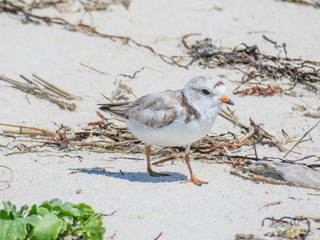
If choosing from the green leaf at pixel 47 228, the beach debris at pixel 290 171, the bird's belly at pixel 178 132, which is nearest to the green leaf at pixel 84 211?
the green leaf at pixel 47 228

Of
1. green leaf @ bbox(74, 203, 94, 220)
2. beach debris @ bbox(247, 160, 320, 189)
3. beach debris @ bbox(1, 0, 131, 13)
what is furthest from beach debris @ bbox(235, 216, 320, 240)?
beach debris @ bbox(1, 0, 131, 13)

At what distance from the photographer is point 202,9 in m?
9.45

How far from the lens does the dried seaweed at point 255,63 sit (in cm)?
786

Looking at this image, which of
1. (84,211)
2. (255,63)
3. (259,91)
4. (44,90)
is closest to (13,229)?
(84,211)

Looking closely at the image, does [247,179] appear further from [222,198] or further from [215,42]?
[215,42]

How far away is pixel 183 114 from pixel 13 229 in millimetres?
2002

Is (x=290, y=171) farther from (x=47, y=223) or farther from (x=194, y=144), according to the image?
(x=47, y=223)

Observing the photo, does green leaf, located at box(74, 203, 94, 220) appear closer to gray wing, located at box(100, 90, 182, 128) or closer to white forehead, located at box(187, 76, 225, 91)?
gray wing, located at box(100, 90, 182, 128)

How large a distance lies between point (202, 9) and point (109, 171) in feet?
16.1

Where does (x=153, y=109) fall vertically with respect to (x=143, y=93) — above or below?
above

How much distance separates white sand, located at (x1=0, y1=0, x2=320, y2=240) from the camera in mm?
4371

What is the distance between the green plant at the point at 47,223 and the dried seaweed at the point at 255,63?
4.22 metres

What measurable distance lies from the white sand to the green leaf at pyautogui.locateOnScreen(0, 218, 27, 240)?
2.21 ft

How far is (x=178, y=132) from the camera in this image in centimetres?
500
